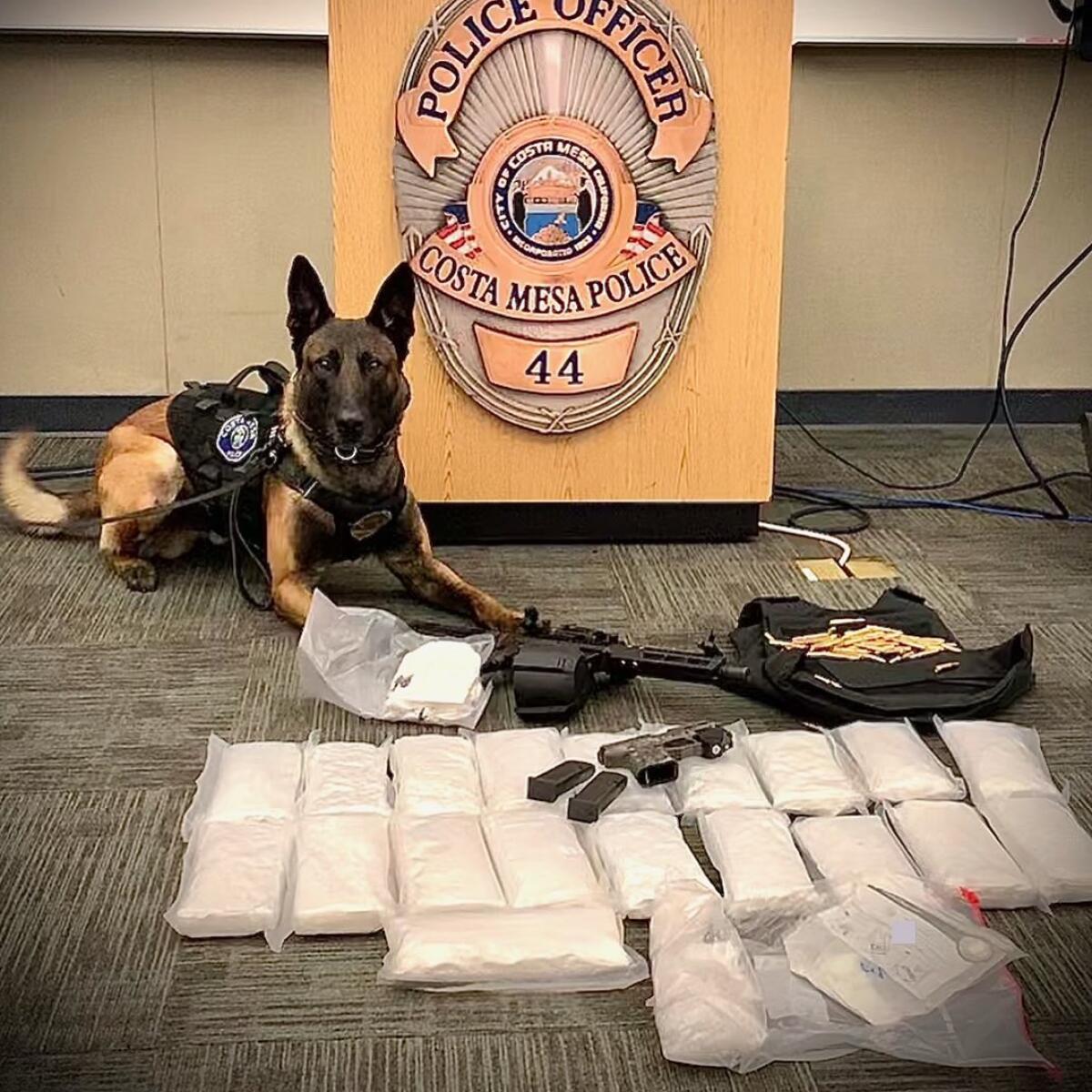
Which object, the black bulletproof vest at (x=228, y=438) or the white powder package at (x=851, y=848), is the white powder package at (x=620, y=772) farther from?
the black bulletproof vest at (x=228, y=438)

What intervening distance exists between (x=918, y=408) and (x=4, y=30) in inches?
104

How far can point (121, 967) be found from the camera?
1.79 m

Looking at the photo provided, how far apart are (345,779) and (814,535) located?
62.1 inches

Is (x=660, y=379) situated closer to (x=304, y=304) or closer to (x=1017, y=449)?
(x=304, y=304)

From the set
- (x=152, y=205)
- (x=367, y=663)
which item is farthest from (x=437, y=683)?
(x=152, y=205)

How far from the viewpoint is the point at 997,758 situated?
2.25 metres

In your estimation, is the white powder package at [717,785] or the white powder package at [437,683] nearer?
the white powder package at [717,785]

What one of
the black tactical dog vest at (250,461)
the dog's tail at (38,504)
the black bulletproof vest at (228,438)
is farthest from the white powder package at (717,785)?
the dog's tail at (38,504)

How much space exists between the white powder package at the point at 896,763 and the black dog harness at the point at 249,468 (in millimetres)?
1035

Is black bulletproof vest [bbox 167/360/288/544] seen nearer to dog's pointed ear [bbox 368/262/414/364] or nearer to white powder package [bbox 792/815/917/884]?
dog's pointed ear [bbox 368/262/414/364]

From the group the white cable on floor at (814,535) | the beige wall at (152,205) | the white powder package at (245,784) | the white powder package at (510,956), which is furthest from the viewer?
the beige wall at (152,205)

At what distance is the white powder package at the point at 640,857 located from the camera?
1911 mm

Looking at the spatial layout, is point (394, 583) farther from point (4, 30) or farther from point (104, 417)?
point (4, 30)

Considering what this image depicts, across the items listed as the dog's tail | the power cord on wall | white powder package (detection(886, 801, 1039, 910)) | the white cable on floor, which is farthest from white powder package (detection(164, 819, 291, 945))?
the power cord on wall
